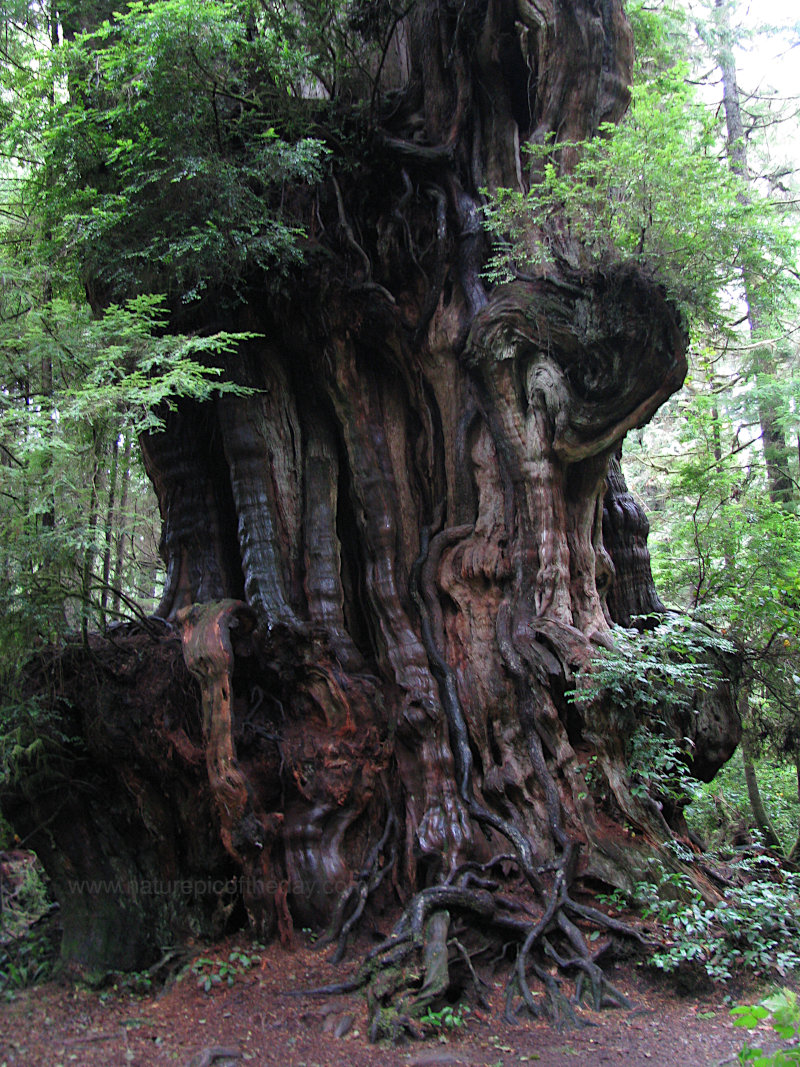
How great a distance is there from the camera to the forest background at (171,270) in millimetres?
5188

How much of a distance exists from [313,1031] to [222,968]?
1.01m

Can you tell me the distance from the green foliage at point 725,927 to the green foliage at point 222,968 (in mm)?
2771

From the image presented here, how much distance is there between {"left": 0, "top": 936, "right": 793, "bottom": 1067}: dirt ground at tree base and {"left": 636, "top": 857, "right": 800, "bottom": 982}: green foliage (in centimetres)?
17

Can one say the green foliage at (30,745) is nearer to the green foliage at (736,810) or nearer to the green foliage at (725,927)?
the green foliage at (725,927)

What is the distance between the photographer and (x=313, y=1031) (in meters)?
4.33

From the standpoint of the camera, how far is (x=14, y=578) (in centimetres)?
525

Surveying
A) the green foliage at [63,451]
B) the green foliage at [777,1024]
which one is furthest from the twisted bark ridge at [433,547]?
the green foliage at [777,1024]

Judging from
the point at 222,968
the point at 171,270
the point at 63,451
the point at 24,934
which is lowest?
the point at 24,934

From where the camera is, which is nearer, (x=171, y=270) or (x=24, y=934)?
(x=171, y=270)

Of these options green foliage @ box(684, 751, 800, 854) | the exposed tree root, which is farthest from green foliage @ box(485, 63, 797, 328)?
green foliage @ box(684, 751, 800, 854)

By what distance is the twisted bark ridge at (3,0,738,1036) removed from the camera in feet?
17.8

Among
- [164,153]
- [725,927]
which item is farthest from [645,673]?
[164,153]

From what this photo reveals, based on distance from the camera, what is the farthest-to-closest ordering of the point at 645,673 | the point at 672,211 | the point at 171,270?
the point at 171,270, the point at 645,673, the point at 672,211

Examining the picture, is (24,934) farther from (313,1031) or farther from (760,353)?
(760,353)
